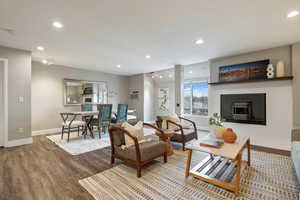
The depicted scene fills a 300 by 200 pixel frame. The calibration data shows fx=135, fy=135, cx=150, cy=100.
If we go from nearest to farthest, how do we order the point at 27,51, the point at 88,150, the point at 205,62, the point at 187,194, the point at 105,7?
the point at 187,194
the point at 105,7
the point at 88,150
the point at 27,51
the point at 205,62

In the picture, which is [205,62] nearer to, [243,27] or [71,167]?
[243,27]

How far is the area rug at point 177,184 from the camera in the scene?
5.72ft

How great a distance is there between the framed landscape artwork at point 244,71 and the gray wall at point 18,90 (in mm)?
5774

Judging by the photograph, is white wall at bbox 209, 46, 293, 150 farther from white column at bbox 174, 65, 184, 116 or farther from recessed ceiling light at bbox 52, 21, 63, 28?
recessed ceiling light at bbox 52, 21, 63, 28

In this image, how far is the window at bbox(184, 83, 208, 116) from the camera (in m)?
6.24

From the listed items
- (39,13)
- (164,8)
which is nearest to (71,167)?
(39,13)

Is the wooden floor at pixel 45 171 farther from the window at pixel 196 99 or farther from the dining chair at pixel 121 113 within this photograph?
the window at pixel 196 99

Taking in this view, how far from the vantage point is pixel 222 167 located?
7.81 ft

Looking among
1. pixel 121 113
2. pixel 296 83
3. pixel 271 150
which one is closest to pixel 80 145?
pixel 121 113

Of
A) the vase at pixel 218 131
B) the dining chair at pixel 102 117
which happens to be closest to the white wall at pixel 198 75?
the vase at pixel 218 131

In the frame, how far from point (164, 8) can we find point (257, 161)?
3.33 meters

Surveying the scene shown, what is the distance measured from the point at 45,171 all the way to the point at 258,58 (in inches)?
220

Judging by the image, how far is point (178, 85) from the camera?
16.9 ft

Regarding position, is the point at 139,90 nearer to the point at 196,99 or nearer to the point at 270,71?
the point at 196,99
